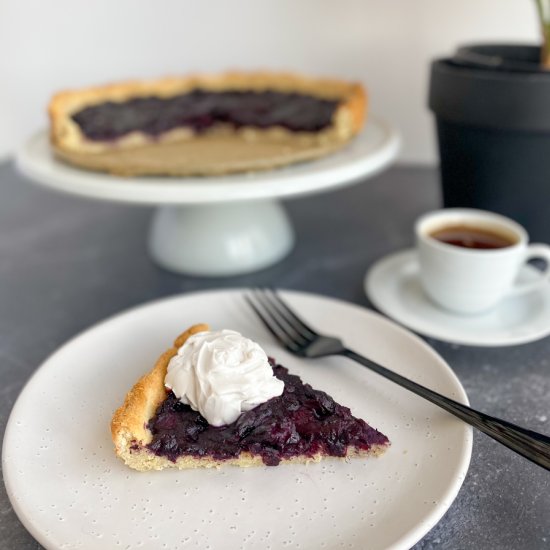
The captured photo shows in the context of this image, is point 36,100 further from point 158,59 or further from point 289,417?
point 289,417

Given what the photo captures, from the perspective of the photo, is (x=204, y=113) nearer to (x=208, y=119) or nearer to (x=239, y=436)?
(x=208, y=119)

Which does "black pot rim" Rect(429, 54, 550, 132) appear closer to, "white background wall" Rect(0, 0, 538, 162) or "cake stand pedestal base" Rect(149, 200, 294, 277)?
"cake stand pedestal base" Rect(149, 200, 294, 277)

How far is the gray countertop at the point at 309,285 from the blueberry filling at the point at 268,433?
148 mm

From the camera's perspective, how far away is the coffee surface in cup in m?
1.09

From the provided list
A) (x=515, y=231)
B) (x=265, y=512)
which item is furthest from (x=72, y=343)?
(x=515, y=231)

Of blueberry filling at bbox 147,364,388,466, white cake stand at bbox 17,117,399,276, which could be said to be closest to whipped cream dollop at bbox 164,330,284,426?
blueberry filling at bbox 147,364,388,466

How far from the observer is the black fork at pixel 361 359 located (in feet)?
2.27

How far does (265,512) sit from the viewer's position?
2.21 ft

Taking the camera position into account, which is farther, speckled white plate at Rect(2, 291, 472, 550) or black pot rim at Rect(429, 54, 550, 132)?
black pot rim at Rect(429, 54, 550, 132)

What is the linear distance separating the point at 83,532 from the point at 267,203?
0.88m

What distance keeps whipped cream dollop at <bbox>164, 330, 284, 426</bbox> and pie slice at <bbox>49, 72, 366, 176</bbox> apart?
1.64 feet

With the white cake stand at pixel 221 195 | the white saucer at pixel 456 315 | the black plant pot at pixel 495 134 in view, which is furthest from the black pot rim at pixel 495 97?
the white saucer at pixel 456 315

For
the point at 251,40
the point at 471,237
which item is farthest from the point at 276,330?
the point at 251,40

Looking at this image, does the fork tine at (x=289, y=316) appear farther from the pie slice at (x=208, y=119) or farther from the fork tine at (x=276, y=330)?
the pie slice at (x=208, y=119)
